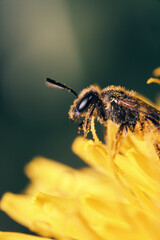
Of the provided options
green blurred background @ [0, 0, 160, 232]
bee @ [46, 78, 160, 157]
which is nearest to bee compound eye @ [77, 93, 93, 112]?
bee @ [46, 78, 160, 157]

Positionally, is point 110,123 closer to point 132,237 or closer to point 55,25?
point 132,237

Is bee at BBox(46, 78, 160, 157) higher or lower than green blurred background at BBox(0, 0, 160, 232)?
lower

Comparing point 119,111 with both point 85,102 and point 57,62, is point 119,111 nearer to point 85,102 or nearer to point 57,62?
point 85,102

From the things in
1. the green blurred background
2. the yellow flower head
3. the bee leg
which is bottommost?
the yellow flower head

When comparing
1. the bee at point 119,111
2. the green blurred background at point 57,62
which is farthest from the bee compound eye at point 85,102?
the green blurred background at point 57,62

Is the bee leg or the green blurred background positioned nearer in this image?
the bee leg

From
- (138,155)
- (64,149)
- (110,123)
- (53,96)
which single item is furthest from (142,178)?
(53,96)

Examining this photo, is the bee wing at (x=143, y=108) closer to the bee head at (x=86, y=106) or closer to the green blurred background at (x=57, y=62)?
the bee head at (x=86, y=106)

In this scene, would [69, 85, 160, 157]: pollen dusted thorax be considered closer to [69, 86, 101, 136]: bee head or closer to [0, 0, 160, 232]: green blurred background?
[69, 86, 101, 136]: bee head
